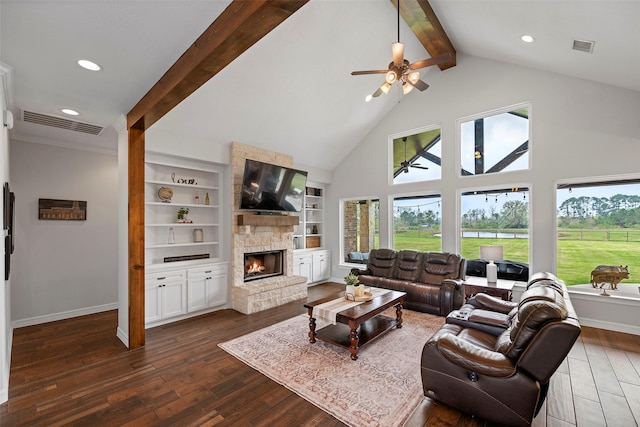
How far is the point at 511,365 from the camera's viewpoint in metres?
2.02

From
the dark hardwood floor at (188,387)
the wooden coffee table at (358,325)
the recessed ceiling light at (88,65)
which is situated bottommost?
the dark hardwood floor at (188,387)

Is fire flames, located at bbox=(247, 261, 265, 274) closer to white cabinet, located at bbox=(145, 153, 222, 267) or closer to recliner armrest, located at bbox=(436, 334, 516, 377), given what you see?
white cabinet, located at bbox=(145, 153, 222, 267)

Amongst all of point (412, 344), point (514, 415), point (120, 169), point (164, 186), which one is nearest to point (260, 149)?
point (164, 186)

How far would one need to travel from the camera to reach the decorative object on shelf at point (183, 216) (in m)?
4.84

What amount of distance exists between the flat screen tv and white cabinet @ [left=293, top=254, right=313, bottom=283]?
4.12 feet

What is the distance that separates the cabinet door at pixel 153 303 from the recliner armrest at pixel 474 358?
12.6ft

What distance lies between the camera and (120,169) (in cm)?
382

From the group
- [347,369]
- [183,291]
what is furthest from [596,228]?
[183,291]

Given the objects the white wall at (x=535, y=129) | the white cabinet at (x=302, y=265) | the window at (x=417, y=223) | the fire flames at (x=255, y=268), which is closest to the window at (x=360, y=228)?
the white wall at (x=535, y=129)

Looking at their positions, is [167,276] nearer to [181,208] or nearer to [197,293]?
[197,293]

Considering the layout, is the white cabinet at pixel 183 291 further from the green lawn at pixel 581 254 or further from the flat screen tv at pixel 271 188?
the green lawn at pixel 581 254

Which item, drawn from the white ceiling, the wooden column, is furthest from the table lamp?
the wooden column

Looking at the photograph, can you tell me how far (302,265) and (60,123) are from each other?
4.87 meters

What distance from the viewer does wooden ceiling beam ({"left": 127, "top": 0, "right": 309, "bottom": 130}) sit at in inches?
64.9
